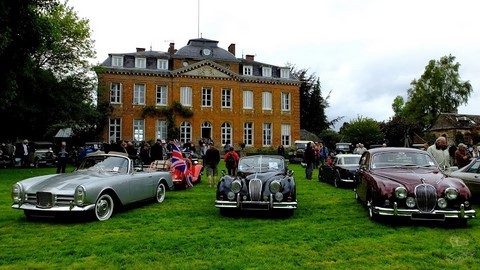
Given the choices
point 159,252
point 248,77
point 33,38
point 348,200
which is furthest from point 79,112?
point 159,252

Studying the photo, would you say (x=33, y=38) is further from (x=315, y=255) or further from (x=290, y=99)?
(x=290, y=99)

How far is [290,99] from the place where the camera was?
142 ft

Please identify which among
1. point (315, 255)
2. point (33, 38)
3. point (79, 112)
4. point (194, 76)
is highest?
point (194, 76)

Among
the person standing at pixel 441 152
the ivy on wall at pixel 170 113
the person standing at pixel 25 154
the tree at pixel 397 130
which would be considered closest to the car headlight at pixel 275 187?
the person standing at pixel 441 152

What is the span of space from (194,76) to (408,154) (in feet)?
105

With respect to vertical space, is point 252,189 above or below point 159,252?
above

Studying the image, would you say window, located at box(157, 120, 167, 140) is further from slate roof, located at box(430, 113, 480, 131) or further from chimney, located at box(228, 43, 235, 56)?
slate roof, located at box(430, 113, 480, 131)

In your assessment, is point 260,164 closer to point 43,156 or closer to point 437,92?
point 43,156

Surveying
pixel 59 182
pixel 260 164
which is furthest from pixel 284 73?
pixel 59 182

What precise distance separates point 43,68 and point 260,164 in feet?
78.1

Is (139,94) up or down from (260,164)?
up

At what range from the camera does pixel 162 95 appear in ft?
128

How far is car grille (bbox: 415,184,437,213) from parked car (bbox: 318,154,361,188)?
6440mm

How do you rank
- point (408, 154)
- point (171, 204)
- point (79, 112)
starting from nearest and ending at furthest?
point (408, 154), point (171, 204), point (79, 112)
